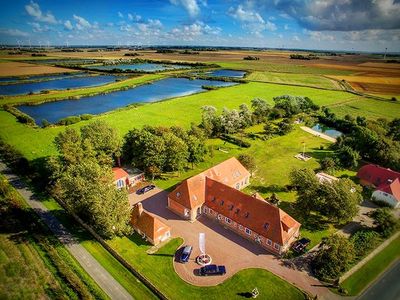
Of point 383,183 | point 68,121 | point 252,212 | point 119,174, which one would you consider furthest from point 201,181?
point 68,121

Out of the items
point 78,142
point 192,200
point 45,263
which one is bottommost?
point 45,263

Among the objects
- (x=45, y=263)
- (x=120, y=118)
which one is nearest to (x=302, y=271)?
(x=45, y=263)

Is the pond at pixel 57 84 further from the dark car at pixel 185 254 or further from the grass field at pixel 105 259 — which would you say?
the dark car at pixel 185 254

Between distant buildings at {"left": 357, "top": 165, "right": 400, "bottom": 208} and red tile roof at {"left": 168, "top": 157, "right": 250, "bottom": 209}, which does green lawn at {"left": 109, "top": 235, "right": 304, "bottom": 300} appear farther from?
distant buildings at {"left": 357, "top": 165, "right": 400, "bottom": 208}

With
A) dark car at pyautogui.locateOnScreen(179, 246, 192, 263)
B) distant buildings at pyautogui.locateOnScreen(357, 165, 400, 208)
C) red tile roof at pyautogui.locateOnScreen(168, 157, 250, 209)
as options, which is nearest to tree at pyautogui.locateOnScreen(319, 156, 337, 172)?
distant buildings at pyautogui.locateOnScreen(357, 165, 400, 208)

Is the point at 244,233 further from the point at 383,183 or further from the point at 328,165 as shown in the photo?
the point at 383,183

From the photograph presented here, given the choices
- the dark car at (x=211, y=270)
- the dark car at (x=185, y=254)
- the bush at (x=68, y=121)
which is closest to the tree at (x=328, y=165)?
the dark car at (x=211, y=270)

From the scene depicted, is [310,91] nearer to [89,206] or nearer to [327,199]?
[327,199]
